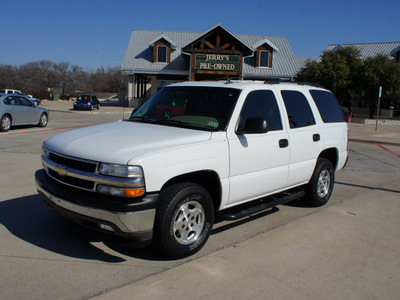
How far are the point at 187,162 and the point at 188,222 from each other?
659 millimetres

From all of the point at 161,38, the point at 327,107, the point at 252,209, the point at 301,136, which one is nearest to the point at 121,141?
the point at 252,209

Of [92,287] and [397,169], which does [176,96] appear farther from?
[397,169]

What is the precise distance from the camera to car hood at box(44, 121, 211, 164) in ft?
11.6

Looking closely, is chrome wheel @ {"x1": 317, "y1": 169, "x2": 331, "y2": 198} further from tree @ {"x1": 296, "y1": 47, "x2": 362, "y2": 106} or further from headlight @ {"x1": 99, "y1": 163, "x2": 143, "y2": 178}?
tree @ {"x1": 296, "y1": 47, "x2": 362, "y2": 106}

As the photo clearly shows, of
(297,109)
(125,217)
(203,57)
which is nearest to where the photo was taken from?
(125,217)

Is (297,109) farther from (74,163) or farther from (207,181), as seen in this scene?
(74,163)

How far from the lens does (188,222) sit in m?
3.93

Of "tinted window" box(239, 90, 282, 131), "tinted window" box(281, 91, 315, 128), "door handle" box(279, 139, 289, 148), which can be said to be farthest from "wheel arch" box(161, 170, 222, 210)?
"tinted window" box(281, 91, 315, 128)

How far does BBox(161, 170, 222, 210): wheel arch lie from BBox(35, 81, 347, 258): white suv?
1 centimetres

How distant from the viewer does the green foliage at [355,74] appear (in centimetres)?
2805

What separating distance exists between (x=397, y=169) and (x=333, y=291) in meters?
7.36

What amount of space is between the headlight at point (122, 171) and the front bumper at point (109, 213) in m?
0.24

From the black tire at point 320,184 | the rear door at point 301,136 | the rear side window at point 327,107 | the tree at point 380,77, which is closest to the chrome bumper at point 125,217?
the rear door at point 301,136

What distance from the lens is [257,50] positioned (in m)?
37.8
